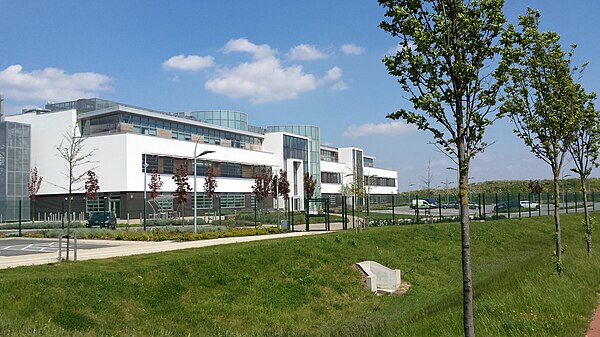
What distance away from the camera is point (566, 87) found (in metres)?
13.1

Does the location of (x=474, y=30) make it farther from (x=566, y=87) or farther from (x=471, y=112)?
(x=566, y=87)

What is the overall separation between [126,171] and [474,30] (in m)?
49.2

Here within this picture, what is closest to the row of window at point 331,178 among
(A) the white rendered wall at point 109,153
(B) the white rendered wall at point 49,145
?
(A) the white rendered wall at point 109,153

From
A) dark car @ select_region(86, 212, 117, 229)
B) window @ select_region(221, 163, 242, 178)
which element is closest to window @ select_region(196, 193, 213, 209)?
window @ select_region(221, 163, 242, 178)

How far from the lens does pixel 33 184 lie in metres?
55.6

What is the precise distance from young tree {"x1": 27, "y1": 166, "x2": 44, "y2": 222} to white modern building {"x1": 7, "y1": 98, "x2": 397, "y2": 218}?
743 mm

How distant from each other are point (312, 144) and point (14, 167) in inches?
1739

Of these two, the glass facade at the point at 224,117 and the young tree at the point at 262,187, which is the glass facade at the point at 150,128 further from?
the glass facade at the point at 224,117

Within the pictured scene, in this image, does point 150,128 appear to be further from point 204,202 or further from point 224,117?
point 224,117

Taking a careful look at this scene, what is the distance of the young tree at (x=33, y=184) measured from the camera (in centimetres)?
5550

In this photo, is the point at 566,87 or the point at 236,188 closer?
the point at 566,87

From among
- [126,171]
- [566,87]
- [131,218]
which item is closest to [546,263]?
[566,87]

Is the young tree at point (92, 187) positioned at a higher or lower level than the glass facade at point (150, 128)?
lower

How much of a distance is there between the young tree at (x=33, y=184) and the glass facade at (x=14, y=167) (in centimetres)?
73
